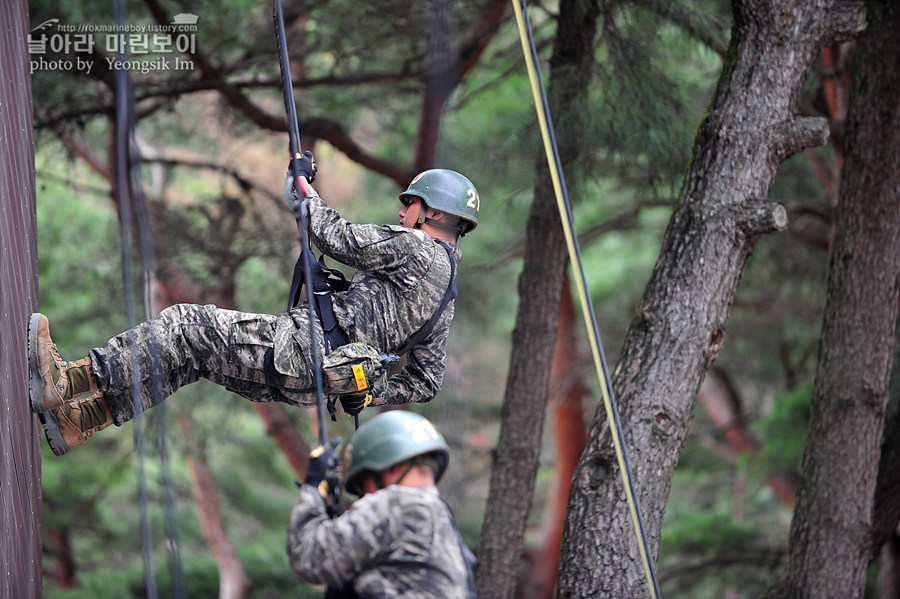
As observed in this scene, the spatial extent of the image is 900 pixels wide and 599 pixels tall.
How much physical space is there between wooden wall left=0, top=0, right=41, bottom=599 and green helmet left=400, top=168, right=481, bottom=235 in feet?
6.08

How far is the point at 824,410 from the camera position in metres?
6.21

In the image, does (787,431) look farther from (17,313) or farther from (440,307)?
(17,313)

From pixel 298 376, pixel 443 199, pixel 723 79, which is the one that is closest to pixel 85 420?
pixel 298 376

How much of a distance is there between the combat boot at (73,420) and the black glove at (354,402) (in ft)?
3.49

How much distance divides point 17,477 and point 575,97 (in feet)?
14.4

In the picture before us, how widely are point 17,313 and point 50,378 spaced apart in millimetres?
451

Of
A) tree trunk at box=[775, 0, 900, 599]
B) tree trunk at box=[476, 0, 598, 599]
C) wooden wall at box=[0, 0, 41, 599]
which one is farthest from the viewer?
tree trunk at box=[476, 0, 598, 599]

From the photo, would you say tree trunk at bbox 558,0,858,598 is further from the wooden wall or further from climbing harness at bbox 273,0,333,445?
the wooden wall

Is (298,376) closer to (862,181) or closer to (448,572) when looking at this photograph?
(448,572)

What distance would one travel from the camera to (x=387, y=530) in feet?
10.4

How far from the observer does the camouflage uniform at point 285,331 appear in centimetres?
416

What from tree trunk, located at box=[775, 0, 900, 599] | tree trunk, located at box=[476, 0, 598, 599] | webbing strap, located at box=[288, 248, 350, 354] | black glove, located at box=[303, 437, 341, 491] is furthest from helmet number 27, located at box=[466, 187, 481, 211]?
tree trunk, located at box=[775, 0, 900, 599]

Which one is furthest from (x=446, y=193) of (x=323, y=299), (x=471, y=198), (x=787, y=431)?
(x=787, y=431)

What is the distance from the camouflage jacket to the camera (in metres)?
4.31
